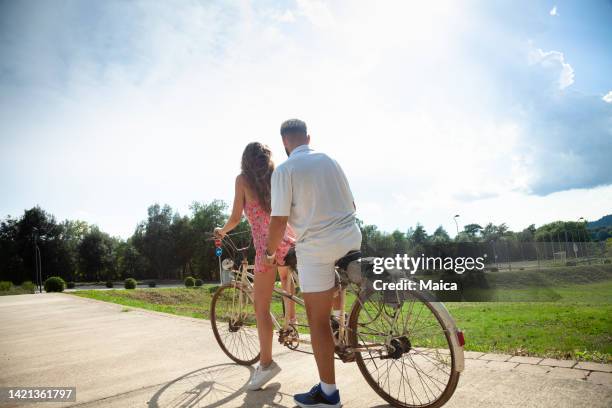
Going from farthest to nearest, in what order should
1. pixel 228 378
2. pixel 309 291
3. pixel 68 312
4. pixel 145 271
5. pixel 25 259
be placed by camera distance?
pixel 145 271 < pixel 25 259 < pixel 68 312 < pixel 228 378 < pixel 309 291

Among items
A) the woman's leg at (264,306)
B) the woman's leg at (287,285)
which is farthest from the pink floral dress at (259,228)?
the woman's leg at (287,285)

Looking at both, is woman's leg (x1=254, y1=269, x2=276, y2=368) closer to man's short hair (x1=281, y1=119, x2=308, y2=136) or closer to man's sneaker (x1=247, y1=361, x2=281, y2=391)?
man's sneaker (x1=247, y1=361, x2=281, y2=391)

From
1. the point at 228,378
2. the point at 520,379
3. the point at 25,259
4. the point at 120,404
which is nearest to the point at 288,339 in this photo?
the point at 228,378

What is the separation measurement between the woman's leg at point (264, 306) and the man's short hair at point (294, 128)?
1.27 metres

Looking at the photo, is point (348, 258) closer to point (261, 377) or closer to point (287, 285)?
point (287, 285)

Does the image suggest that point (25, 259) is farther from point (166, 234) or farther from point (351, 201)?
point (351, 201)

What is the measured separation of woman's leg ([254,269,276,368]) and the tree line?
6073 centimetres

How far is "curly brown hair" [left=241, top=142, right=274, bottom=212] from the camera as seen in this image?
3.60 m

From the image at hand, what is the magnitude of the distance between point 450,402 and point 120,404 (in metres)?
2.52

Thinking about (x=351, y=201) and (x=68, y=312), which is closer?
(x=351, y=201)

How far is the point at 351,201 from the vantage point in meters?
2.89

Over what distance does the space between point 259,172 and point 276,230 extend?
0.99 m

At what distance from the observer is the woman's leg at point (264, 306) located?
138 inches

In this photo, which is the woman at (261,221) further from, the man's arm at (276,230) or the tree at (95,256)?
the tree at (95,256)
